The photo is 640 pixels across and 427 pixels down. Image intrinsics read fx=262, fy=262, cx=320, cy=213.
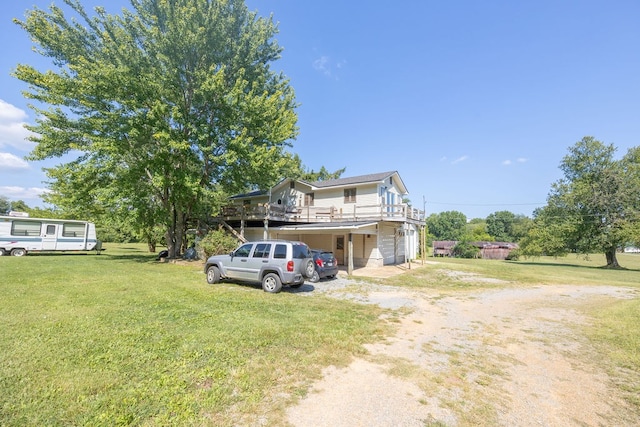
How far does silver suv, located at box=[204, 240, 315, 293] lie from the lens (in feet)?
32.1

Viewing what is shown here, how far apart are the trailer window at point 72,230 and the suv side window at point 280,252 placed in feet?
80.2

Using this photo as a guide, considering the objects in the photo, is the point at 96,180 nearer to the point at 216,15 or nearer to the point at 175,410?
the point at 216,15

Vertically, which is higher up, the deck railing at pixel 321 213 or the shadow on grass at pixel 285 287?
the deck railing at pixel 321 213

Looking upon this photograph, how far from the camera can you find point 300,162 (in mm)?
44000

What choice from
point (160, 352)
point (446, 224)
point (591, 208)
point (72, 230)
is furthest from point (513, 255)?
point (72, 230)

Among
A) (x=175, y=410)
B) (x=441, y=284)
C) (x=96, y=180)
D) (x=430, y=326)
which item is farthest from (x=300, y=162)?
(x=175, y=410)

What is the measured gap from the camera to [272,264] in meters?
10.0

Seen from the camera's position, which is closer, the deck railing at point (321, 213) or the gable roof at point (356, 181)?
the deck railing at point (321, 213)

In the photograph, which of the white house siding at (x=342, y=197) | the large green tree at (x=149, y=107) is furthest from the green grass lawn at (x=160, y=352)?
the white house siding at (x=342, y=197)

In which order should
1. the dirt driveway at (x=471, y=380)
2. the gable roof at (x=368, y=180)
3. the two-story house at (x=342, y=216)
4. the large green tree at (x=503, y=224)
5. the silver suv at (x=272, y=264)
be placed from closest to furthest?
the dirt driveway at (x=471, y=380)
the silver suv at (x=272, y=264)
the two-story house at (x=342, y=216)
the gable roof at (x=368, y=180)
the large green tree at (x=503, y=224)

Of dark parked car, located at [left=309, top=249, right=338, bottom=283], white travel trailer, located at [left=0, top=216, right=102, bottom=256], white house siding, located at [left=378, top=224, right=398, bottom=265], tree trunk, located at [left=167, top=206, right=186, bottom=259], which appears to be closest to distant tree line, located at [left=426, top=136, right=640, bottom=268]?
white house siding, located at [left=378, top=224, right=398, bottom=265]

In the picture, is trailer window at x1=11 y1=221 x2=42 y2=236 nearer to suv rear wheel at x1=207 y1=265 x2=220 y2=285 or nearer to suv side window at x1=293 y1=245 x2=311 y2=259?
suv rear wheel at x1=207 y1=265 x2=220 y2=285

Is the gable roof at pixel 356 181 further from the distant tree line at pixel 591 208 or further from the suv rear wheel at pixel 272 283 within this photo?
the distant tree line at pixel 591 208

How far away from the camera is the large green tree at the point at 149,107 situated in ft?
55.0
